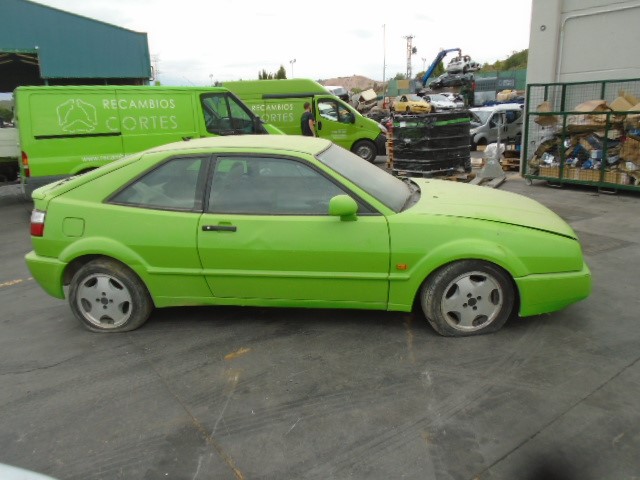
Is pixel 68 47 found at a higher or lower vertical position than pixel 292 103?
higher

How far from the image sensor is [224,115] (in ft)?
31.5

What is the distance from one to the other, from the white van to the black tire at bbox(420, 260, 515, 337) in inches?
526

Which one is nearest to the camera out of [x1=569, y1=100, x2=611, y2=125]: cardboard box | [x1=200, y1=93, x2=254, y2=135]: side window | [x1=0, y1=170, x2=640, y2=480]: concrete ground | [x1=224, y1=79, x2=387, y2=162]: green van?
[x1=0, y1=170, x2=640, y2=480]: concrete ground

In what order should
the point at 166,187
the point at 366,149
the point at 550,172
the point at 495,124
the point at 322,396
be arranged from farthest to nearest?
the point at 495,124 → the point at 366,149 → the point at 550,172 → the point at 166,187 → the point at 322,396

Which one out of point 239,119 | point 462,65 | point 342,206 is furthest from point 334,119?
point 462,65

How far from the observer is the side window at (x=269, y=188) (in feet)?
12.1

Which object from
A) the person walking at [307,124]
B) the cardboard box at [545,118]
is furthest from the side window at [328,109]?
the cardboard box at [545,118]

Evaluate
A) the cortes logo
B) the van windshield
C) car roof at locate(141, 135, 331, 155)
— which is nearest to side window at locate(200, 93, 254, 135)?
the van windshield

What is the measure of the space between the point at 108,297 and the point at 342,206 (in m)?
2.00

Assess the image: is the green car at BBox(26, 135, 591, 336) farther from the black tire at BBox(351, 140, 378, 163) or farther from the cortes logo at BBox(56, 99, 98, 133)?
the black tire at BBox(351, 140, 378, 163)

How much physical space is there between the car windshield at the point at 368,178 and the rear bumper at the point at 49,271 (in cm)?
220

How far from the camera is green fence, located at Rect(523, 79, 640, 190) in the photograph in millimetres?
8695

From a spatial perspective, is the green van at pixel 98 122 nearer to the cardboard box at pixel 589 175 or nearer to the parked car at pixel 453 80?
the cardboard box at pixel 589 175

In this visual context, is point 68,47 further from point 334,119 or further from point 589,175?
point 589,175
